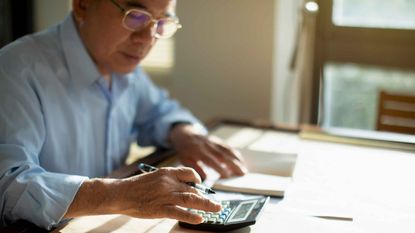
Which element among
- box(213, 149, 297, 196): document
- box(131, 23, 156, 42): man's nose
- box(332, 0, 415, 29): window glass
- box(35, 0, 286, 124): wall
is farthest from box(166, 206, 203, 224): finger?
box(332, 0, 415, 29): window glass

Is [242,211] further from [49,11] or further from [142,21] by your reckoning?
[49,11]

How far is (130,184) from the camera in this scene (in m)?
1.13

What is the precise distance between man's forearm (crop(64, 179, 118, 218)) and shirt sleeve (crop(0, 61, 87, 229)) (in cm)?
1

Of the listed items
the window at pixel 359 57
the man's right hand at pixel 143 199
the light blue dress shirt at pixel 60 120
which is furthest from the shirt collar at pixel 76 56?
the window at pixel 359 57

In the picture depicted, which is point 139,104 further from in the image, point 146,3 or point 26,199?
point 26,199

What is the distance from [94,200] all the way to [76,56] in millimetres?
528

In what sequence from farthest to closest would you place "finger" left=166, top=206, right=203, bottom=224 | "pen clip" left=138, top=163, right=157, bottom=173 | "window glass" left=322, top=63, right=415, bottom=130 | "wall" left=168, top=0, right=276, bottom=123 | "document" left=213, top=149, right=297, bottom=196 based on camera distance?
"window glass" left=322, top=63, right=415, bottom=130
"wall" left=168, top=0, right=276, bottom=123
"document" left=213, top=149, right=297, bottom=196
"pen clip" left=138, top=163, right=157, bottom=173
"finger" left=166, top=206, right=203, bottom=224

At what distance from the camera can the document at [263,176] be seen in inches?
55.2

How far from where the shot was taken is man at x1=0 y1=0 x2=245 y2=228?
1126 millimetres

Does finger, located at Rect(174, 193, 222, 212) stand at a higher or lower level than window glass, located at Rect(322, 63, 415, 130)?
higher

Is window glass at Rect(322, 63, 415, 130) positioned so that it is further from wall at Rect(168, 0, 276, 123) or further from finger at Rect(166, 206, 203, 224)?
finger at Rect(166, 206, 203, 224)

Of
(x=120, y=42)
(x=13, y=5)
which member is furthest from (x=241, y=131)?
(x=13, y=5)

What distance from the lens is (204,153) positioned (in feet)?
5.18

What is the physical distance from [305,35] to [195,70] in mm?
479
